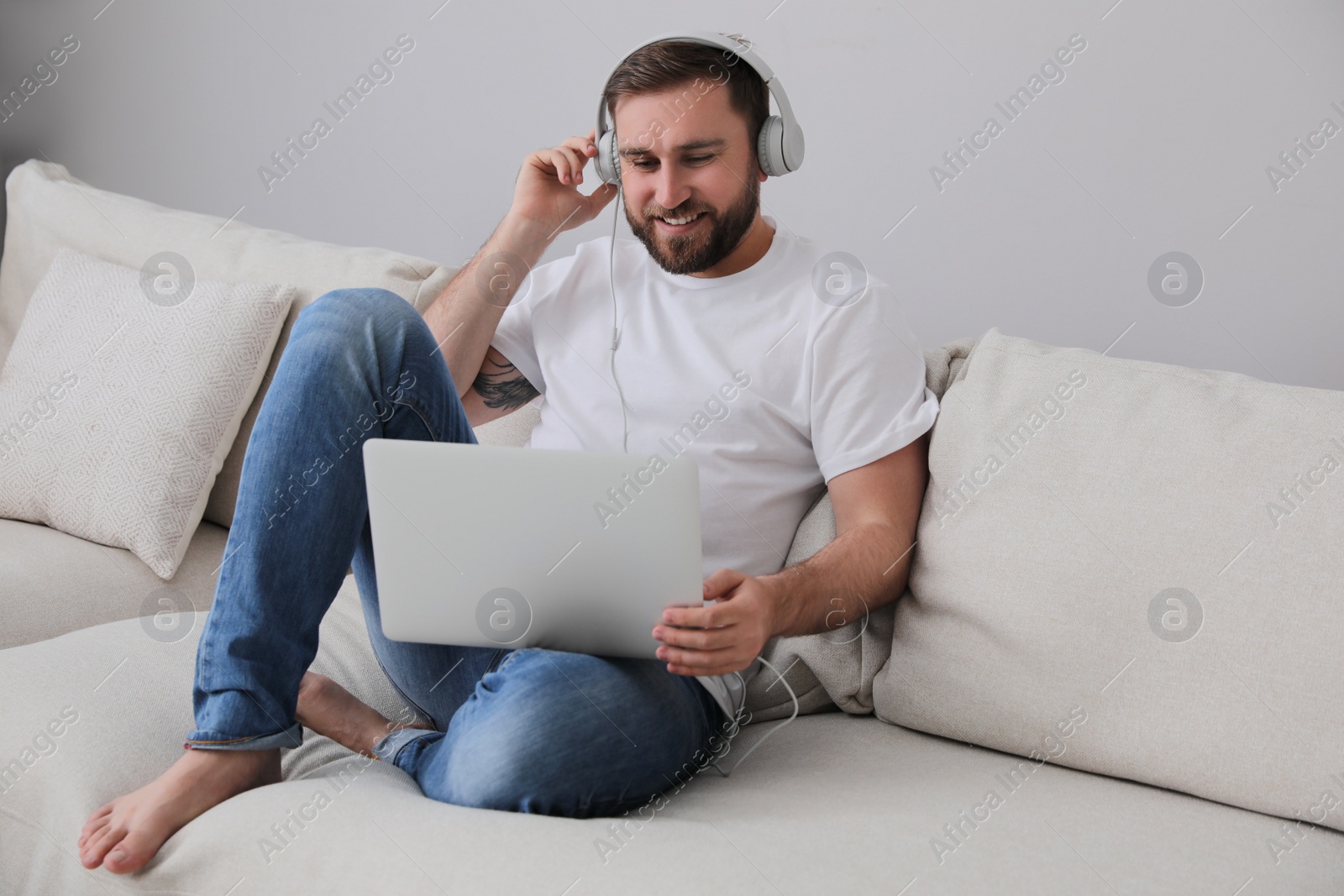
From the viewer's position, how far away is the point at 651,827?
0.90m

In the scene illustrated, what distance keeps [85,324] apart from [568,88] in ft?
2.96

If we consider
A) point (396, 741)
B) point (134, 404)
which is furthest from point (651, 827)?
point (134, 404)

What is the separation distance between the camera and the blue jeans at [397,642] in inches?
37.2

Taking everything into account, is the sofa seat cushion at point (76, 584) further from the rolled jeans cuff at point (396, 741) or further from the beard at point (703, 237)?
the beard at point (703, 237)

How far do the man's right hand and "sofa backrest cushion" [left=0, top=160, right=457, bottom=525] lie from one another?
242 mm

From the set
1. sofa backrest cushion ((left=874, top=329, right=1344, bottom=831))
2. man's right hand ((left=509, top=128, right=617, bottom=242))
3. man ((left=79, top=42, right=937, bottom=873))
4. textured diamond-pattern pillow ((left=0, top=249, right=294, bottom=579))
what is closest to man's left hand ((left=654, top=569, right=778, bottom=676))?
man ((left=79, top=42, right=937, bottom=873))

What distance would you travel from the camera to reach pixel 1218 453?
1.08 meters

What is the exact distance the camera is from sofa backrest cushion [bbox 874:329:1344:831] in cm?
100

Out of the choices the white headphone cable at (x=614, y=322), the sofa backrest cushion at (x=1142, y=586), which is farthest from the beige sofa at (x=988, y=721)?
the white headphone cable at (x=614, y=322)

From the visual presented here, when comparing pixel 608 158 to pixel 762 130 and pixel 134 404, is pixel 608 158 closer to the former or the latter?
pixel 762 130

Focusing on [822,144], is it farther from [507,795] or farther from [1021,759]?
[507,795]

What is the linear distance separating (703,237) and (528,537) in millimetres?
558

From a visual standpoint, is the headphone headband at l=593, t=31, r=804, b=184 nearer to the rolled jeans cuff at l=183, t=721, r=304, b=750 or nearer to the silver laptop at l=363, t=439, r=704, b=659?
the silver laptop at l=363, t=439, r=704, b=659

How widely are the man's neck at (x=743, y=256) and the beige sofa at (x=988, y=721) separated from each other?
0.86 ft
